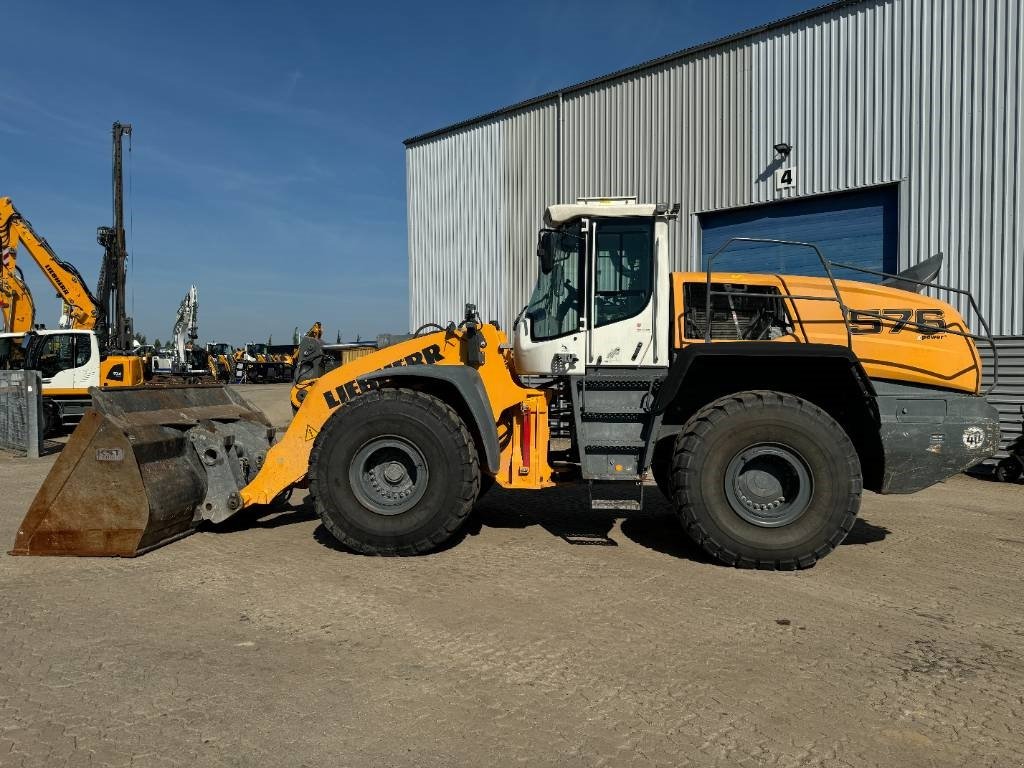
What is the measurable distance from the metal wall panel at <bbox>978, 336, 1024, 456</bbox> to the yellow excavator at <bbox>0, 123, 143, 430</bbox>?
12.8 meters

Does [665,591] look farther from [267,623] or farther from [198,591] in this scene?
[198,591]

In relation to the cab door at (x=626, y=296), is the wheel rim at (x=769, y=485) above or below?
below

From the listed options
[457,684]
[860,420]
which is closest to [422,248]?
A: [860,420]

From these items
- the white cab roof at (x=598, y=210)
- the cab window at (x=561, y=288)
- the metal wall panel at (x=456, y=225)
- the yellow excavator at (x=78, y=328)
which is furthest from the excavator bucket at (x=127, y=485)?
the metal wall panel at (x=456, y=225)

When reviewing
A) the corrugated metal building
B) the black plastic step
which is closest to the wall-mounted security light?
the corrugated metal building

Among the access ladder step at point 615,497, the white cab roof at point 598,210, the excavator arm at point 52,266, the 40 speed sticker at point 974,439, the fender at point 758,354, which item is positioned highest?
the excavator arm at point 52,266

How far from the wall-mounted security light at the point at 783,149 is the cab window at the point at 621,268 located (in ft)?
25.0

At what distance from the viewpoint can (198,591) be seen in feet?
14.9

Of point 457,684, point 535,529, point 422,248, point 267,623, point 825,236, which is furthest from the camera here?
point 422,248

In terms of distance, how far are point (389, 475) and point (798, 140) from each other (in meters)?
9.95

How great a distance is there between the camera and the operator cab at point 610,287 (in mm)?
5645

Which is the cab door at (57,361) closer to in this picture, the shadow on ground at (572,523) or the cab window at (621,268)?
the shadow on ground at (572,523)

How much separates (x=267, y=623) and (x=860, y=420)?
441 centimetres

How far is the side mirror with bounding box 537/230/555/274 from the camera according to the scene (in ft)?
18.6
